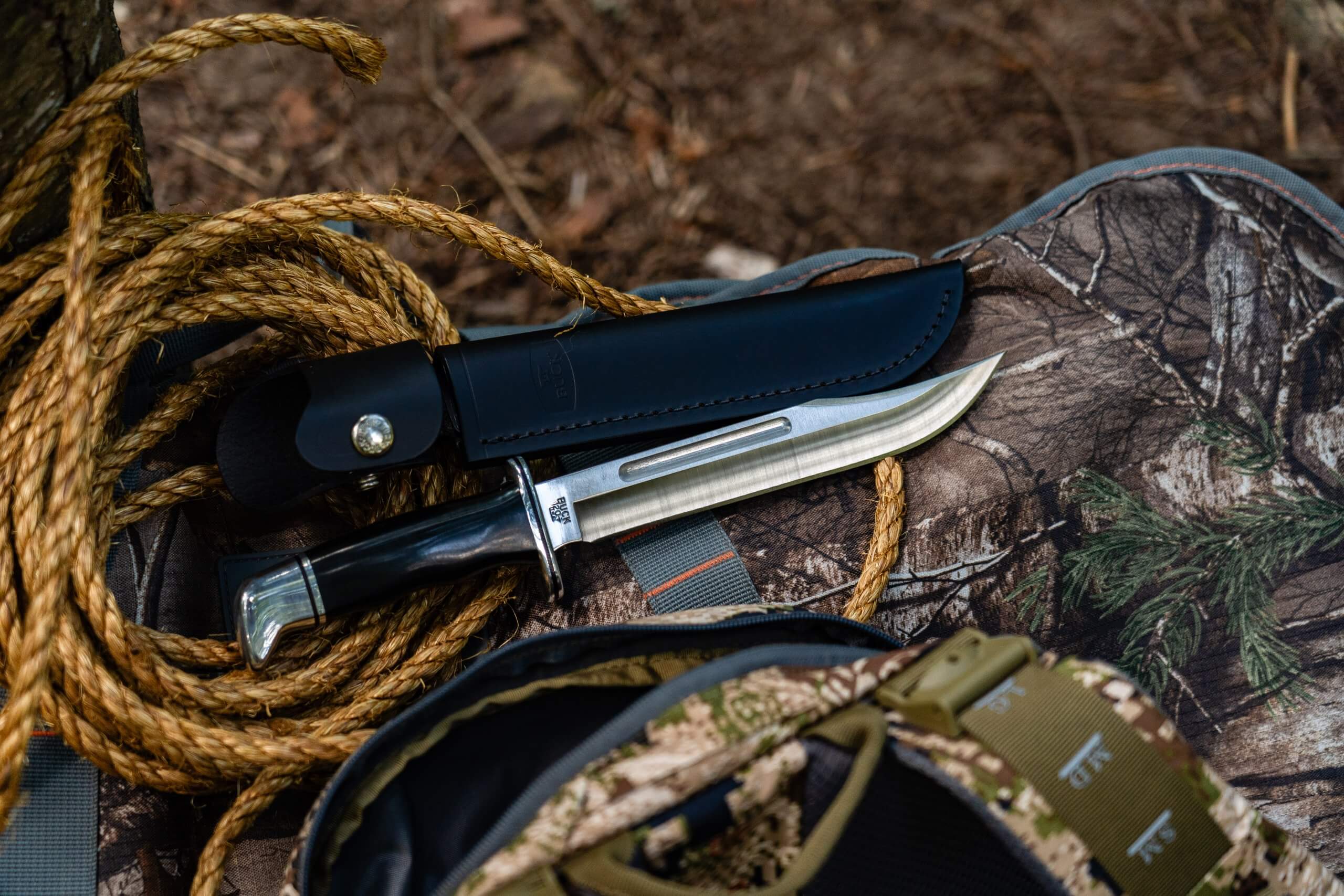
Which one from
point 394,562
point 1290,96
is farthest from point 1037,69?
point 394,562

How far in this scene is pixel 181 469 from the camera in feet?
3.75

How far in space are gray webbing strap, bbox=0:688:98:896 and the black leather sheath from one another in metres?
0.54

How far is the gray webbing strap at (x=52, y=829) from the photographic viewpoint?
3.36ft

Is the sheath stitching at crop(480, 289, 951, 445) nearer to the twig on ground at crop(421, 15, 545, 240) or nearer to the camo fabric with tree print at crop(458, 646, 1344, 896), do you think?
the camo fabric with tree print at crop(458, 646, 1344, 896)

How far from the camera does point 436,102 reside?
2.14 meters

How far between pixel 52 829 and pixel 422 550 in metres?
0.48

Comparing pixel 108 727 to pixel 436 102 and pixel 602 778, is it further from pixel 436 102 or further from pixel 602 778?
pixel 436 102

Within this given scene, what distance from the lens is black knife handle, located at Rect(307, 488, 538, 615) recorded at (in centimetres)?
105

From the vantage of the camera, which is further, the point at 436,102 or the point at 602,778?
the point at 436,102

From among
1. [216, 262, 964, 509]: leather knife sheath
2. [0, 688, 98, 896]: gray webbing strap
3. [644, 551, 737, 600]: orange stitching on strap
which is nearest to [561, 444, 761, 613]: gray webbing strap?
[644, 551, 737, 600]: orange stitching on strap

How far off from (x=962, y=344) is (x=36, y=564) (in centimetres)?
107

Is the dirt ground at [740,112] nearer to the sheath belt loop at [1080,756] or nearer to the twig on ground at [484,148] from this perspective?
the twig on ground at [484,148]


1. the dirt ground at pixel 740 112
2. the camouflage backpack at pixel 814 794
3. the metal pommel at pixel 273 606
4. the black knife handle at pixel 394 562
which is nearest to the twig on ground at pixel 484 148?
the dirt ground at pixel 740 112

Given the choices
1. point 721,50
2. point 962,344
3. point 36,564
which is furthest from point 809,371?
point 721,50
